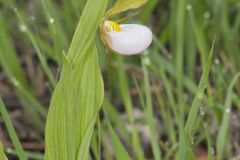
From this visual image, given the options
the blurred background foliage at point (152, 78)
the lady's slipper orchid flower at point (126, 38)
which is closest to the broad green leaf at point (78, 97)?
the lady's slipper orchid flower at point (126, 38)

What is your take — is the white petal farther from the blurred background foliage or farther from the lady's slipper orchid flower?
the blurred background foliage

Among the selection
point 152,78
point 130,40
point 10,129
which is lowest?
point 152,78

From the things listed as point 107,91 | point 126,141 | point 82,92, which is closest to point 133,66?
point 107,91

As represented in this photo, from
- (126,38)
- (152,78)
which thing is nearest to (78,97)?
(126,38)

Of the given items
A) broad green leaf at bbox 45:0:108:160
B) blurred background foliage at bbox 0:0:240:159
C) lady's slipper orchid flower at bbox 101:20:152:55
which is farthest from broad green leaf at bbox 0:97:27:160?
blurred background foliage at bbox 0:0:240:159

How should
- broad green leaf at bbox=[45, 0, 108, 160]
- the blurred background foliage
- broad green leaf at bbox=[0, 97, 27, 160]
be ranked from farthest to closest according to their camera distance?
the blurred background foliage → broad green leaf at bbox=[0, 97, 27, 160] → broad green leaf at bbox=[45, 0, 108, 160]

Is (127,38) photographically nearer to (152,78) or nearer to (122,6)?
(122,6)
